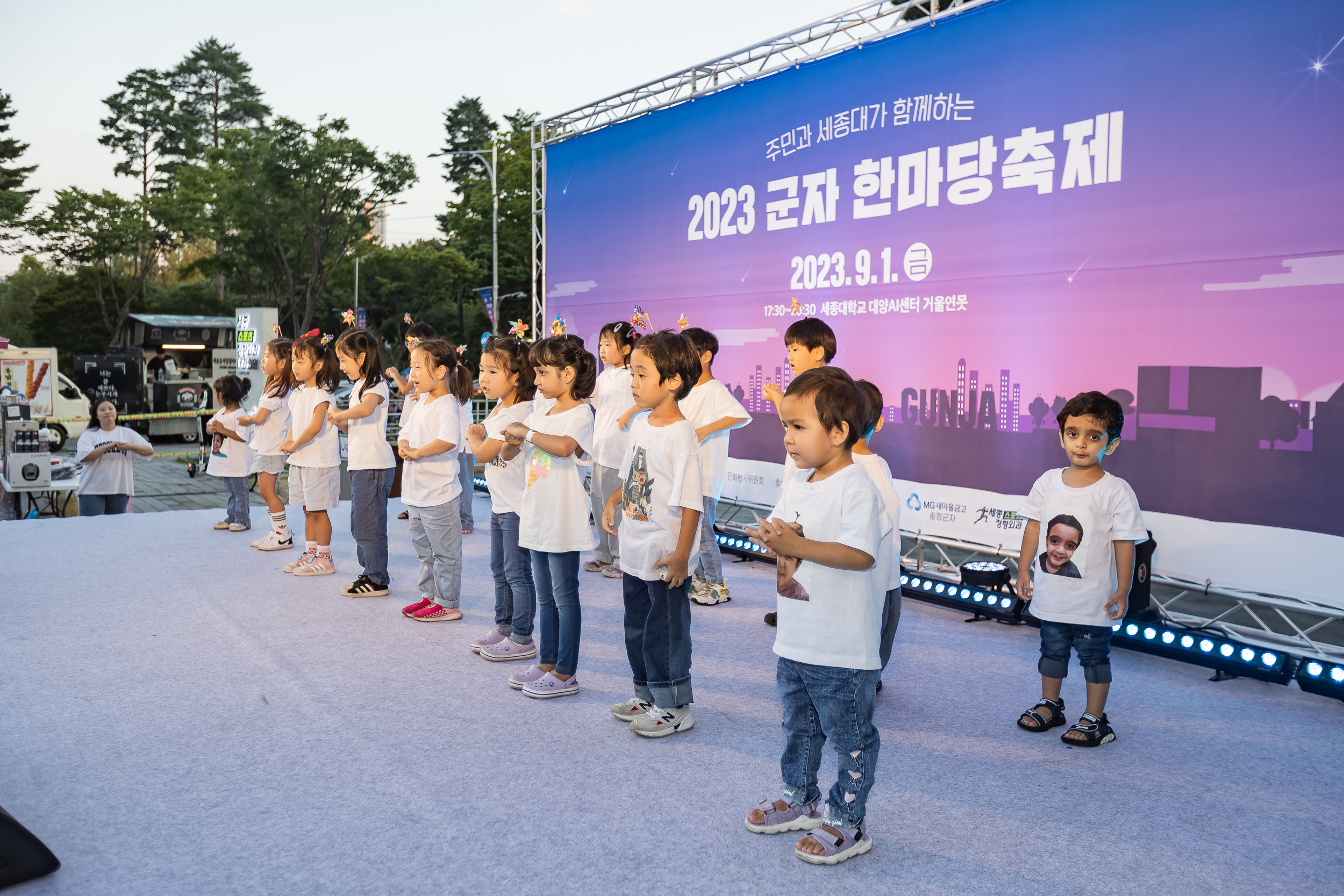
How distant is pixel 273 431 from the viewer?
6.48 m

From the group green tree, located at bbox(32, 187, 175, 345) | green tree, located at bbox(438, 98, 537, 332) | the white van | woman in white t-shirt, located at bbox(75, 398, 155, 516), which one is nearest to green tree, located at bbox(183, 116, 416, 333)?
green tree, located at bbox(32, 187, 175, 345)

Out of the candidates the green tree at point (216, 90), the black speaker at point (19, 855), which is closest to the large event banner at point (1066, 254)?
the black speaker at point (19, 855)

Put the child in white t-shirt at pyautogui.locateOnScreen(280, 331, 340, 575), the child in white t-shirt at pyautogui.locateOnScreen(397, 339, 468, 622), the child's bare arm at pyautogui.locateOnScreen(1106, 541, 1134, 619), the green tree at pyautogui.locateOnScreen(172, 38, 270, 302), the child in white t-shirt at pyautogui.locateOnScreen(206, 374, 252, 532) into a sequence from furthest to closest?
the green tree at pyautogui.locateOnScreen(172, 38, 270, 302) → the child in white t-shirt at pyautogui.locateOnScreen(206, 374, 252, 532) → the child in white t-shirt at pyautogui.locateOnScreen(280, 331, 340, 575) → the child in white t-shirt at pyautogui.locateOnScreen(397, 339, 468, 622) → the child's bare arm at pyautogui.locateOnScreen(1106, 541, 1134, 619)

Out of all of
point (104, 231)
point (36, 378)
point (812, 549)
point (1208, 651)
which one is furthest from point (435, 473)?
point (104, 231)

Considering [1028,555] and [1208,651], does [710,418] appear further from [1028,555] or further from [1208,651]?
[1208,651]

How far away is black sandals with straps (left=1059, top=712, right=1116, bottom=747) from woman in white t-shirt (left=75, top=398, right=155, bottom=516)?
6670 mm

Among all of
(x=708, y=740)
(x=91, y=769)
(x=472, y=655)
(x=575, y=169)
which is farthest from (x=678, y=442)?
(x=575, y=169)

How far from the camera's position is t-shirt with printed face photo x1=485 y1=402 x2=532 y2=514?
401 cm

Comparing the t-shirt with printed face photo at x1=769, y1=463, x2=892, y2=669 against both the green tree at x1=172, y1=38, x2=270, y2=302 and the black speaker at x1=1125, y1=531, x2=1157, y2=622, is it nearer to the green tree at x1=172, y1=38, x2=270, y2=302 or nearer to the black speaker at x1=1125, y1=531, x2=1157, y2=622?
the black speaker at x1=1125, y1=531, x2=1157, y2=622

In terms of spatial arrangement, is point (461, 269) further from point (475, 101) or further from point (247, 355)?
point (475, 101)

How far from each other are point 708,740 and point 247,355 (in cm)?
1631

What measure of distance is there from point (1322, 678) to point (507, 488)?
10.9 feet

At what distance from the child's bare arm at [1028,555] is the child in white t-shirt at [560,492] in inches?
62.2

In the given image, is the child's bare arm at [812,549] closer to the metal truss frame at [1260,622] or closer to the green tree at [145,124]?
the metal truss frame at [1260,622]
